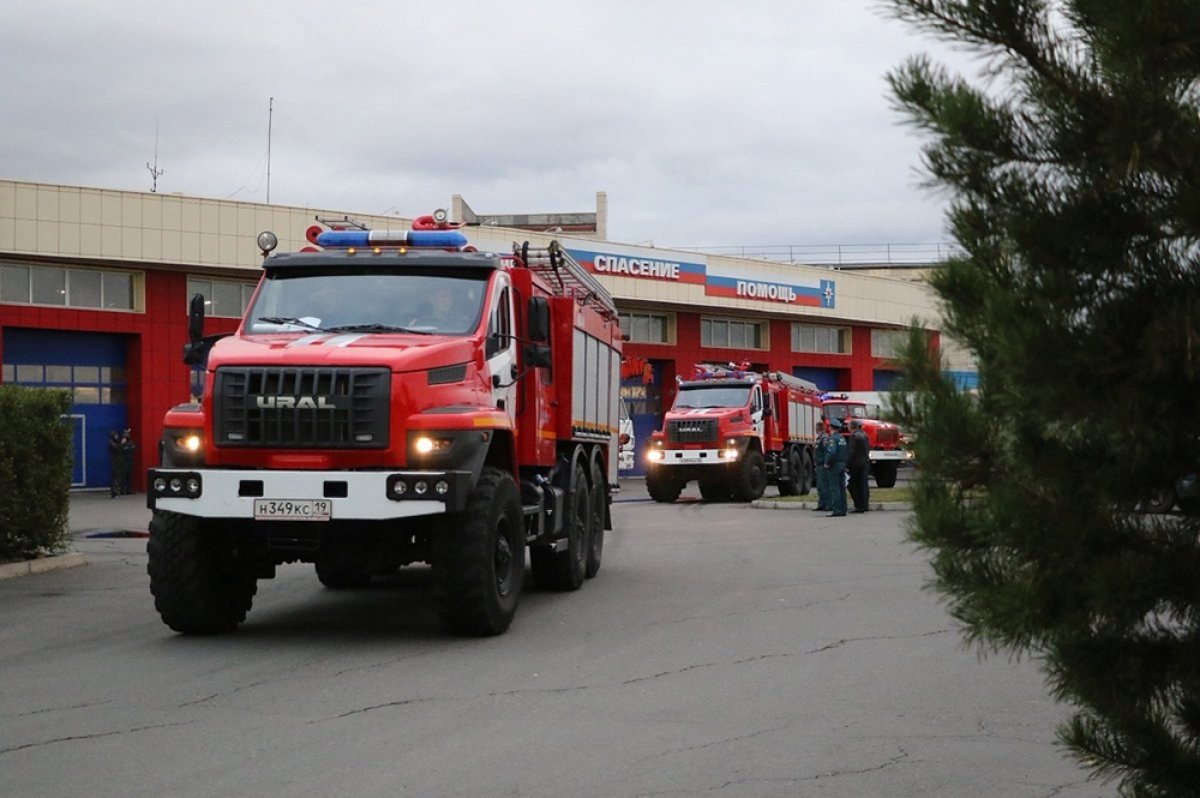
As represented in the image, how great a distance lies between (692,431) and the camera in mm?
30922

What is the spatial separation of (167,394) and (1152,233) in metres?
37.7

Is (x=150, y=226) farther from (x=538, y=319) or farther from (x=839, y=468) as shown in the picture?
(x=538, y=319)

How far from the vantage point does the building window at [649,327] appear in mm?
49594

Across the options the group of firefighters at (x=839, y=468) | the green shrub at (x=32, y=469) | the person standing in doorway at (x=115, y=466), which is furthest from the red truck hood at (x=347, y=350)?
the person standing in doorway at (x=115, y=466)

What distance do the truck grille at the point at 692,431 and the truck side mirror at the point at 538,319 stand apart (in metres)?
19.5

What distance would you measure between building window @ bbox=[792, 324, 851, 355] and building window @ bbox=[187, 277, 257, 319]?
22.6 m

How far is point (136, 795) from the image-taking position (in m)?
5.88

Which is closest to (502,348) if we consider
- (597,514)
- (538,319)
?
(538,319)

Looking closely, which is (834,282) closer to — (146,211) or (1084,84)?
(146,211)

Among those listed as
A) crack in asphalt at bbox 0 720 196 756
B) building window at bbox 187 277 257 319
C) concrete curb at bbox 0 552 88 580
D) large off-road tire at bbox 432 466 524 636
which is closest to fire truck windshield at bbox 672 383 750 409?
building window at bbox 187 277 257 319

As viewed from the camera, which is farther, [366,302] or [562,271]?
[562,271]

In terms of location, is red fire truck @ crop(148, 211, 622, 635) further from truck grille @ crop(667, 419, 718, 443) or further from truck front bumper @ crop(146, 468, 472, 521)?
truck grille @ crop(667, 419, 718, 443)

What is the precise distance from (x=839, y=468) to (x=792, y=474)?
9703 mm

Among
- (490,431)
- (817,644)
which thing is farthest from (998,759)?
(490,431)
